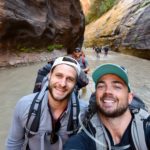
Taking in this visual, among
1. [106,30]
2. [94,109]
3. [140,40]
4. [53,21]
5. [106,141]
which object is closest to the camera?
[106,141]

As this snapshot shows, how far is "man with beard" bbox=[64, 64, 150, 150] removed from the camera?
251 cm

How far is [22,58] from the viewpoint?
68.4ft

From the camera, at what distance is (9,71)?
683 inches

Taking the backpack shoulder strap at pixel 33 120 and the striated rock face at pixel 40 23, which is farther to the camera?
the striated rock face at pixel 40 23

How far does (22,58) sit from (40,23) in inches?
119

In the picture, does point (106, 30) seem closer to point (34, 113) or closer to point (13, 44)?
point (13, 44)

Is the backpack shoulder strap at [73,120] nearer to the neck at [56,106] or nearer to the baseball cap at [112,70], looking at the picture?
the neck at [56,106]

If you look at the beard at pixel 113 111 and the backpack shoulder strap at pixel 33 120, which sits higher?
the beard at pixel 113 111

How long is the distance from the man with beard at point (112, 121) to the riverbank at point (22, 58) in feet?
52.3

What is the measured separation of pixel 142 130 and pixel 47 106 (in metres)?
1.09

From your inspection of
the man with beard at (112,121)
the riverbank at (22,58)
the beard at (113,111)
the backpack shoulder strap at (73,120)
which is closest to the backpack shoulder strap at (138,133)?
the man with beard at (112,121)

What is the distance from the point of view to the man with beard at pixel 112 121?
2510 mm

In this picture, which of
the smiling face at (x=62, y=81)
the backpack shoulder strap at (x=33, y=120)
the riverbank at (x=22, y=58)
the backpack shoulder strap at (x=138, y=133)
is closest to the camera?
the backpack shoulder strap at (x=138, y=133)

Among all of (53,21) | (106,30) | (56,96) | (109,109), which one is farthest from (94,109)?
(106,30)
